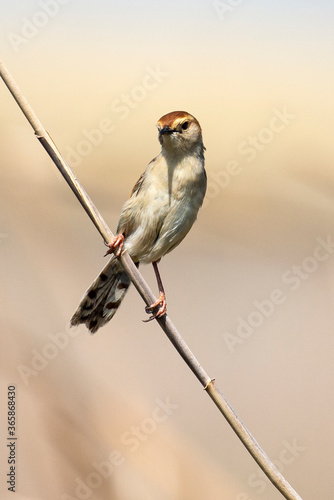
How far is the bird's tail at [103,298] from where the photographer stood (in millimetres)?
2908

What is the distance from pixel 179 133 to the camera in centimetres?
285

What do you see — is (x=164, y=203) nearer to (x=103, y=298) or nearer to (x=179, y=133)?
(x=179, y=133)

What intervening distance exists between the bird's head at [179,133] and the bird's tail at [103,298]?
0.64m

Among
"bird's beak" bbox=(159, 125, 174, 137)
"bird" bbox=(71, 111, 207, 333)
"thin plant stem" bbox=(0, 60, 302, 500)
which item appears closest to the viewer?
"thin plant stem" bbox=(0, 60, 302, 500)

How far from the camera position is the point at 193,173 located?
9.67 feet

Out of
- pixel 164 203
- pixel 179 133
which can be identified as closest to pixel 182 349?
pixel 164 203

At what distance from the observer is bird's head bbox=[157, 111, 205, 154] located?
110 inches

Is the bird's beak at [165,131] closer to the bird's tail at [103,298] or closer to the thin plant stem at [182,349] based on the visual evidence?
the bird's tail at [103,298]

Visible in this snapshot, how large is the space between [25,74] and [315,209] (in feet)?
8.93

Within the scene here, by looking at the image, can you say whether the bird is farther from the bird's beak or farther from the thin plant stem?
the thin plant stem

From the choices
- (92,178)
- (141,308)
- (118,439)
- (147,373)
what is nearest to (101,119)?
(92,178)

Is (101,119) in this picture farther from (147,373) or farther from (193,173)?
(147,373)

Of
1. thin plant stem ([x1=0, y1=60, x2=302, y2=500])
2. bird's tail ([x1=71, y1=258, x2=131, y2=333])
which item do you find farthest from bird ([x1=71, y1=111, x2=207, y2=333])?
thin plant stem ([x1=0, y1=60, x2=302, y2=500])

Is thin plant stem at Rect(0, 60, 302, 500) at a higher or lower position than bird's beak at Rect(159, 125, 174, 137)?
lower
